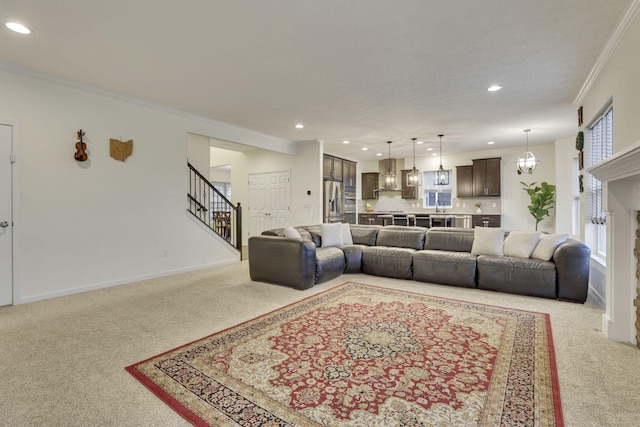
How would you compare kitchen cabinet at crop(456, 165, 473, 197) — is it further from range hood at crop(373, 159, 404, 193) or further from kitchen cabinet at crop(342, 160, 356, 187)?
kitchen cabinet at crop(342, 160, 356, 187)

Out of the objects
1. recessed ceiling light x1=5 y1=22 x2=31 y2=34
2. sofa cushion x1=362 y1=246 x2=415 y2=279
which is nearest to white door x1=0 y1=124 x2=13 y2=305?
recessed ceiling light x1=5 y1=22 x2=31 y2=34

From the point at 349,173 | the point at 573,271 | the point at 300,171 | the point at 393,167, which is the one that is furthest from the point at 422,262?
the point at 393,167

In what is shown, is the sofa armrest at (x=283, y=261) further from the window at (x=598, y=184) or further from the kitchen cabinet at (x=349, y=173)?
the kitchen cabinet at (x=349, y=173)

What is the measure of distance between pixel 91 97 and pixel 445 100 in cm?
492

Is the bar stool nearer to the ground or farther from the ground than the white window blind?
nearer to the ground

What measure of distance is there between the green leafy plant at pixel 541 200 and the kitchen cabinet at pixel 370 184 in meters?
4.30

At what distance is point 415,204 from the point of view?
990 centimetres

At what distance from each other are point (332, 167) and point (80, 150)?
18.3ft

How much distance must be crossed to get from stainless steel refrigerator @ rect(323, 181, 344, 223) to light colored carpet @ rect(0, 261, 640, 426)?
11.5 ft

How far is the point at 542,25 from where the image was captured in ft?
8.73

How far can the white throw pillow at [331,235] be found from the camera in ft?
17.7

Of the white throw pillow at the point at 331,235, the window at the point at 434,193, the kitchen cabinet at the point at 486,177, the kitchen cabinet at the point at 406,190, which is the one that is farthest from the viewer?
the kitchen cabinet at the point at 406,190

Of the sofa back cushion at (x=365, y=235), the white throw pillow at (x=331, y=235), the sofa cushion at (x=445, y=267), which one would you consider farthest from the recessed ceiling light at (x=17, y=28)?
the sofa cushion at (x=445, y=267)

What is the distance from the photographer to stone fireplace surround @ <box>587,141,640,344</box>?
2566mm
